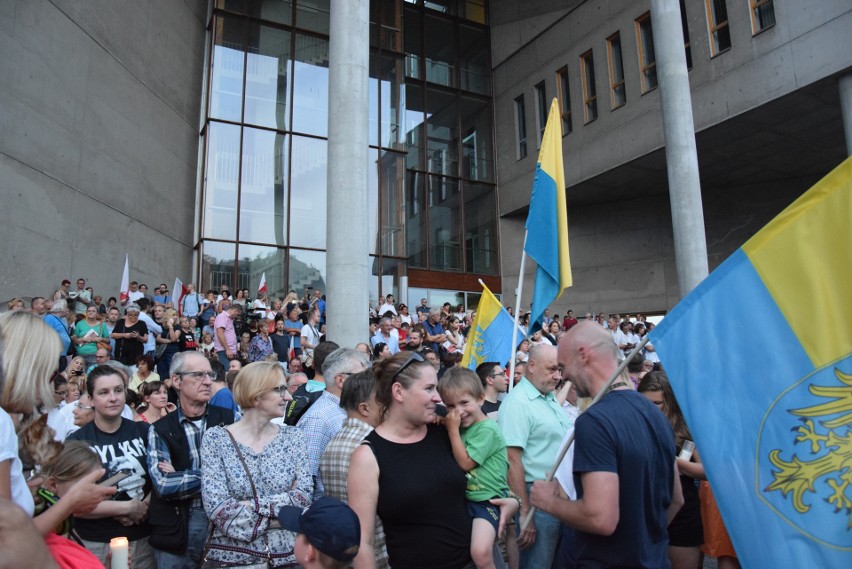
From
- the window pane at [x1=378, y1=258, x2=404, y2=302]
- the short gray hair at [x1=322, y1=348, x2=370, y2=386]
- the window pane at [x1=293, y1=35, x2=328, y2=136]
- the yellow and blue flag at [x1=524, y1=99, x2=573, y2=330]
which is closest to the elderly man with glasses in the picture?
the short gray hair at [x1=322, y1=348, x2=370, y2=386]

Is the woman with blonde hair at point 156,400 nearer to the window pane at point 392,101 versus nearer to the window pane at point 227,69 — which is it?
the window pane at point 227,69

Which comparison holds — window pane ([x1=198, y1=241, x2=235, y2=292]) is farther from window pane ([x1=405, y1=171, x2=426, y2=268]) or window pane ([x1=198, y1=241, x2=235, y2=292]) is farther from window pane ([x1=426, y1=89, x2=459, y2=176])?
window pane ([x1=426, y1=89, x2=459, y2=176])

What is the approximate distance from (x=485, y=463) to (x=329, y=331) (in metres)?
6.61

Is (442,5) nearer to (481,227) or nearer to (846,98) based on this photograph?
(481,227)

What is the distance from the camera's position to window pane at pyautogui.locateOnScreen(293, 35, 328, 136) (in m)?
21.6

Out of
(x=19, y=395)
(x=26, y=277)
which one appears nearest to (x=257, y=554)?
(x=19, y=395)

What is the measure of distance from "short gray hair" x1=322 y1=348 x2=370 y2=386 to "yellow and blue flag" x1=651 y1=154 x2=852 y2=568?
2.29 metres

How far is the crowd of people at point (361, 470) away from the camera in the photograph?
2.32m

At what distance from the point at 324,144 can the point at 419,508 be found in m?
20.2

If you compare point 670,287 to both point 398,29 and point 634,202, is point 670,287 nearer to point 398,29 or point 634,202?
point 634,202

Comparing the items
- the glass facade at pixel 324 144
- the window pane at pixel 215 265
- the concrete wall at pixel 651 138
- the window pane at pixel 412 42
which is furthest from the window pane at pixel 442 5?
the window pane at pixel 215 265

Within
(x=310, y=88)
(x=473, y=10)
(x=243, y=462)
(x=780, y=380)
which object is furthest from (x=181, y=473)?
(x=473, y=10)

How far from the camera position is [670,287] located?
22078 millimetres

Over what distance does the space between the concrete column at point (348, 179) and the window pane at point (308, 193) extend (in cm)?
1106
